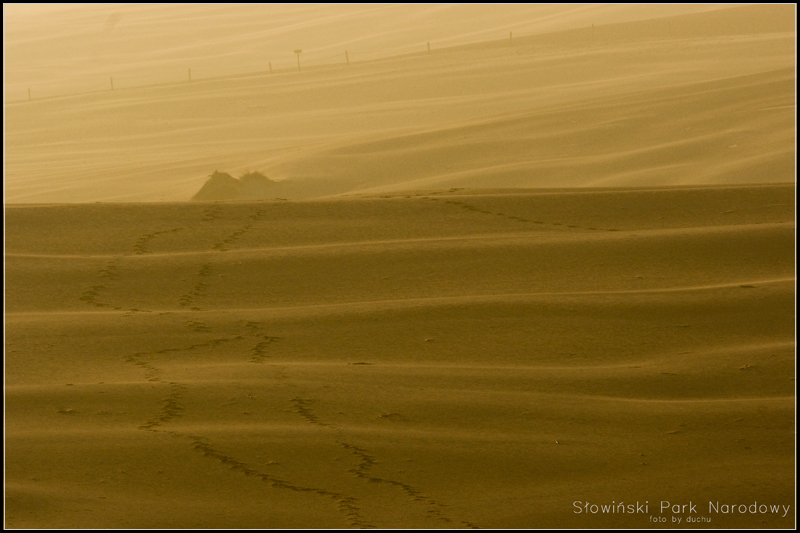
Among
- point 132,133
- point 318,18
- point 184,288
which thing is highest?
point 318,18

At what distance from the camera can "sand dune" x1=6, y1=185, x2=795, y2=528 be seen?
2.18m

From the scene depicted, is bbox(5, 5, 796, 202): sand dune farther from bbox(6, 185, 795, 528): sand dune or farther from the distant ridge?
bbox(6, 185, 795, 528): sand dune

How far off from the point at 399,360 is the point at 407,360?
0.03 meters

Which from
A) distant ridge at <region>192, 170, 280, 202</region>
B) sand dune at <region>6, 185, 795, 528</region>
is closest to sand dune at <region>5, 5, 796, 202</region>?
distant ridge at <region>192, 170, 280, 202</region>

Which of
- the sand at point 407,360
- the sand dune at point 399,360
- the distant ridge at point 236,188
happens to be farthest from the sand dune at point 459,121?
the sand dune at point 399,360

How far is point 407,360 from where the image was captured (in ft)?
9.39

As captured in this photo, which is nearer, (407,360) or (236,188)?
(407,360)

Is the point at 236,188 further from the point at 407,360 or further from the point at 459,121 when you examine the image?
the point at 407,360

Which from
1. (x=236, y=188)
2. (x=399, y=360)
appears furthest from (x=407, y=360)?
(x=236, y=188)

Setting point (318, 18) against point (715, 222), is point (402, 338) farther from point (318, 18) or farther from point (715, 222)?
point (318, 18)

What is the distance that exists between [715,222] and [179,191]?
8.81 m

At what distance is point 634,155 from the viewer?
1064cm

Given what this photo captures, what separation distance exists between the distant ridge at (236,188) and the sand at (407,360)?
5794 millimetres

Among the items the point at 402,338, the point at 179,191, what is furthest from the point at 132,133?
the point at 402,338
